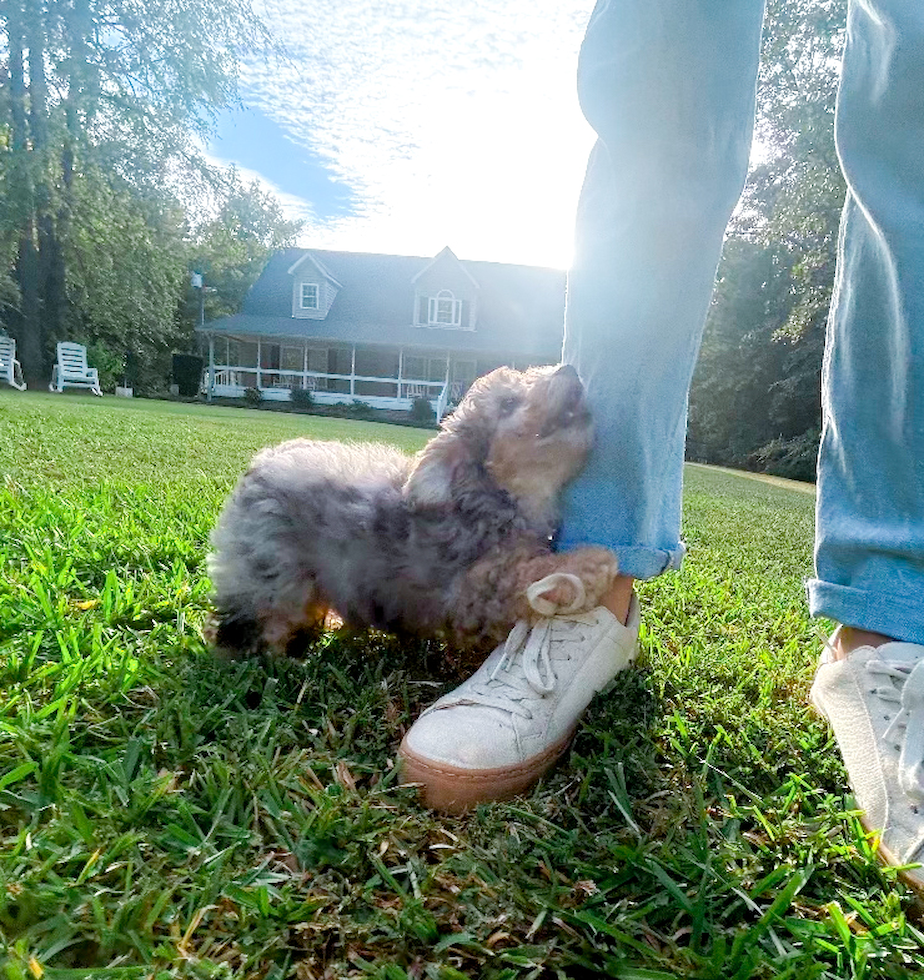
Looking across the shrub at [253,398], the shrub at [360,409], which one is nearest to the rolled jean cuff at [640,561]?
the shrub at [360,409]

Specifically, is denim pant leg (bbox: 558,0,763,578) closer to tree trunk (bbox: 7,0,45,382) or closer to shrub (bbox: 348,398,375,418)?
shrub (bbox: 348,398,375,418)

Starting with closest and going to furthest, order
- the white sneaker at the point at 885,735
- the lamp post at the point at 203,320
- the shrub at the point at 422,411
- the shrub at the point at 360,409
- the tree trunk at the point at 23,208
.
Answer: the white sneaker at the point at 885,735 → the tree trunk at the point at 23,208 → the shrub at the point at 360,409 → the shrub at the point at 422,411 → the lamp post at the point at 203,320

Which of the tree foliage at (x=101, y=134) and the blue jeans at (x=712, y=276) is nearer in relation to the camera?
the blue jeans at (x=712, y=276)

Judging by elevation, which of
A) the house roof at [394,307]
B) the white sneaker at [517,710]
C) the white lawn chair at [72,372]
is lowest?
the white lawn chair at [72,372]

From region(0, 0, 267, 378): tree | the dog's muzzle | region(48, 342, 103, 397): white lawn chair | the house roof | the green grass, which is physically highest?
region(0, 0, 267, 378): tree

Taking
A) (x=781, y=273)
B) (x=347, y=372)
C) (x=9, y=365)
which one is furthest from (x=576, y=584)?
(x=347, y=372)

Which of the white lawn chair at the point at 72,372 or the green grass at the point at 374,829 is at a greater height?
the green grass at the point at 374,829

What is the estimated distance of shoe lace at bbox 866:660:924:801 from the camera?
4.05 feet

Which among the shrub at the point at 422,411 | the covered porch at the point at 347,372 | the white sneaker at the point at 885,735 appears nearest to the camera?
the white sneaker at the point at 885,735

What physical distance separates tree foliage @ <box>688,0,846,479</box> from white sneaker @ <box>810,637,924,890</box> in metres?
13.1

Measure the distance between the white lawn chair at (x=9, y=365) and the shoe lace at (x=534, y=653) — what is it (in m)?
22.7

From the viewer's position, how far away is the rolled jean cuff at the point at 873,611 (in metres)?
1.46

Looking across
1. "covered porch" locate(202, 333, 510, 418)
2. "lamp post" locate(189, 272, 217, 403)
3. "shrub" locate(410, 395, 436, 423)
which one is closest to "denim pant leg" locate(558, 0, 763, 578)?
"shrub" locate(410, 395, 436, 423)

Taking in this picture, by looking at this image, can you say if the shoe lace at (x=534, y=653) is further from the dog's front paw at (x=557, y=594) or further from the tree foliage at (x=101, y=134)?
the tree foliage at (x=101, y=134)
